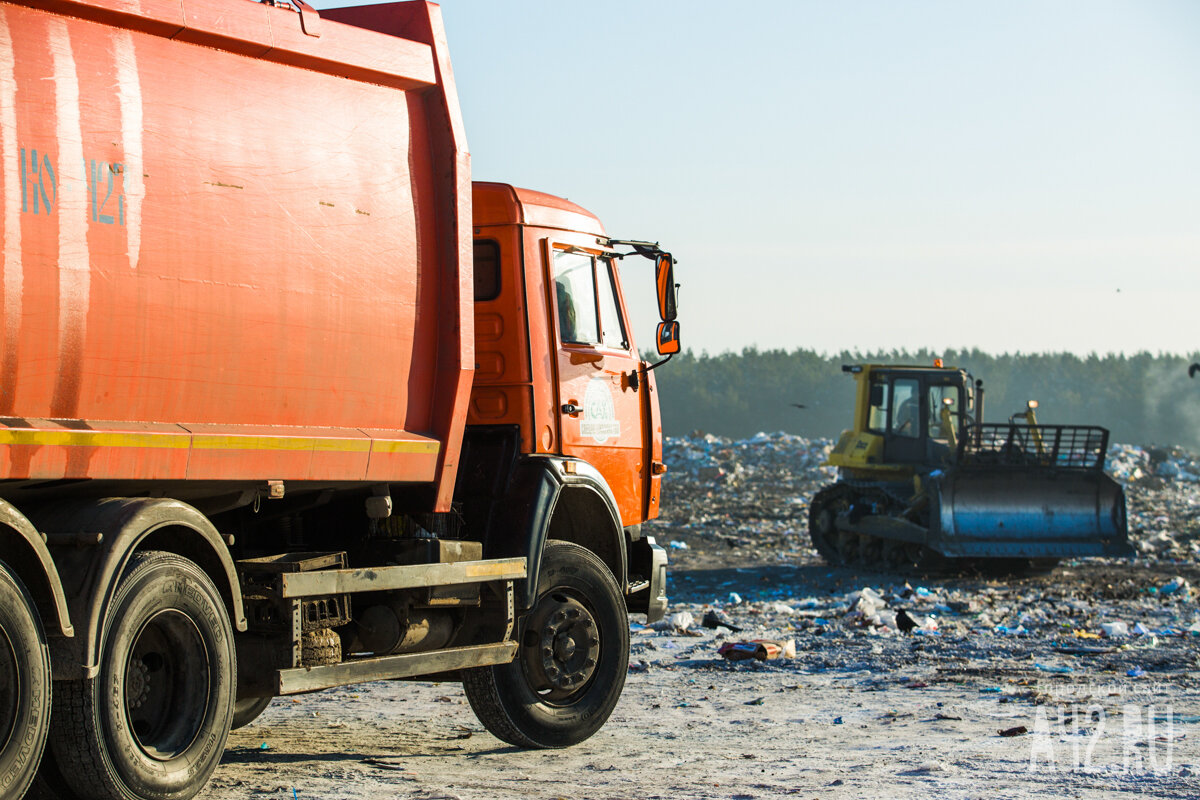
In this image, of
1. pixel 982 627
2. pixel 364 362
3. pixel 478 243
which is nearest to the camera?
pixel 364 362

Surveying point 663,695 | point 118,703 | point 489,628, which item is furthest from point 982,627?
point 118,703

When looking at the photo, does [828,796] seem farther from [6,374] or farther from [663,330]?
[6,374]

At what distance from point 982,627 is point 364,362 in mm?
7492

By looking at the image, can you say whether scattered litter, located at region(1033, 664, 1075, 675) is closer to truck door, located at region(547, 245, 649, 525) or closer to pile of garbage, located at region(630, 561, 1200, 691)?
pile of garbage, located at region(630, 561, 1200, 691)

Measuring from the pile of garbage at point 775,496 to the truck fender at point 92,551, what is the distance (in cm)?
1446

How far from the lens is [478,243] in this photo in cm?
718

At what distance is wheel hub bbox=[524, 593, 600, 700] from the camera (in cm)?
707

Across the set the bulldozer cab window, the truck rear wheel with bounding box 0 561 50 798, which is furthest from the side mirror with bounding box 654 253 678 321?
the bulldozer cab window

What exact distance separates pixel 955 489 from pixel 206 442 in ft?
39.9

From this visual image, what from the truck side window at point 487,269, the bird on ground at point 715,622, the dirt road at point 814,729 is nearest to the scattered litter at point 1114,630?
the dirt road at point 814,729

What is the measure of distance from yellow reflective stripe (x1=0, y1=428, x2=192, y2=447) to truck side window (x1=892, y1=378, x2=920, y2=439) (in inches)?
570

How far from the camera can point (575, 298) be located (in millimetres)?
7520

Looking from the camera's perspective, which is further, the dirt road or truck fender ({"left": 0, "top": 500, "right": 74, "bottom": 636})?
the dirt road

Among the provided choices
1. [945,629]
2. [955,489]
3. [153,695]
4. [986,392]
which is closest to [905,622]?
[945,629]
